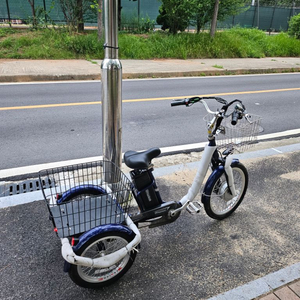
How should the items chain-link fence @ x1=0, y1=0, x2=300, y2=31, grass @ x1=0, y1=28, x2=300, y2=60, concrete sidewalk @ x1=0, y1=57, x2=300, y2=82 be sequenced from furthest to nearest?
chain-link fence @ x1=0, y1=0, x2=300, y2=31
grass @ x1=0, y1=28, x2=300, y2=60
concrete sidewalk @ x1=0, y1=57, x2=300, y2=82

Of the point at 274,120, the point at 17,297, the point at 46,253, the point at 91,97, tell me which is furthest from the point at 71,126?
the point at 274,120

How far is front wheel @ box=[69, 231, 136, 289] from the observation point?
2.23m

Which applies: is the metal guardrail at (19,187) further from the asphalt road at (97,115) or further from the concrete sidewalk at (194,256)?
the asphalt road at (97,115)

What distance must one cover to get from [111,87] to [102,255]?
155cm

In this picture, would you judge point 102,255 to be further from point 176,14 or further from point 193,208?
point 176,14

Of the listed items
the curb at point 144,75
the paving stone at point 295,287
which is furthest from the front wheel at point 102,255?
the curb at point 144,75

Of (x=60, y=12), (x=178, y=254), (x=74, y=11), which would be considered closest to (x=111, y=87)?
(x=178, y=254)

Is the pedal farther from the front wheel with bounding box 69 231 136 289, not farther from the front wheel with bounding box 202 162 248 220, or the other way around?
the front wheel with bounding box 69 231 136 289

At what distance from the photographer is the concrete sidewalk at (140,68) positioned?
9.68 m

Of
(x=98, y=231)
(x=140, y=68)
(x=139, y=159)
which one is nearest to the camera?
(x=98, y=231)

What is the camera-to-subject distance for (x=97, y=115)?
6.46 metres

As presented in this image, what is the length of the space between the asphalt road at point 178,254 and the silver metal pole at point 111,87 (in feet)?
3.10

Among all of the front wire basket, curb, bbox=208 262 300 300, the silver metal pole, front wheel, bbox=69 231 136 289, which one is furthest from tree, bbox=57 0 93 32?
curb, bbox=208 262 300 300

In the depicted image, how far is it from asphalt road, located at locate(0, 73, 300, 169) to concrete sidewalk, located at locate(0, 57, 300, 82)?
674 mm
